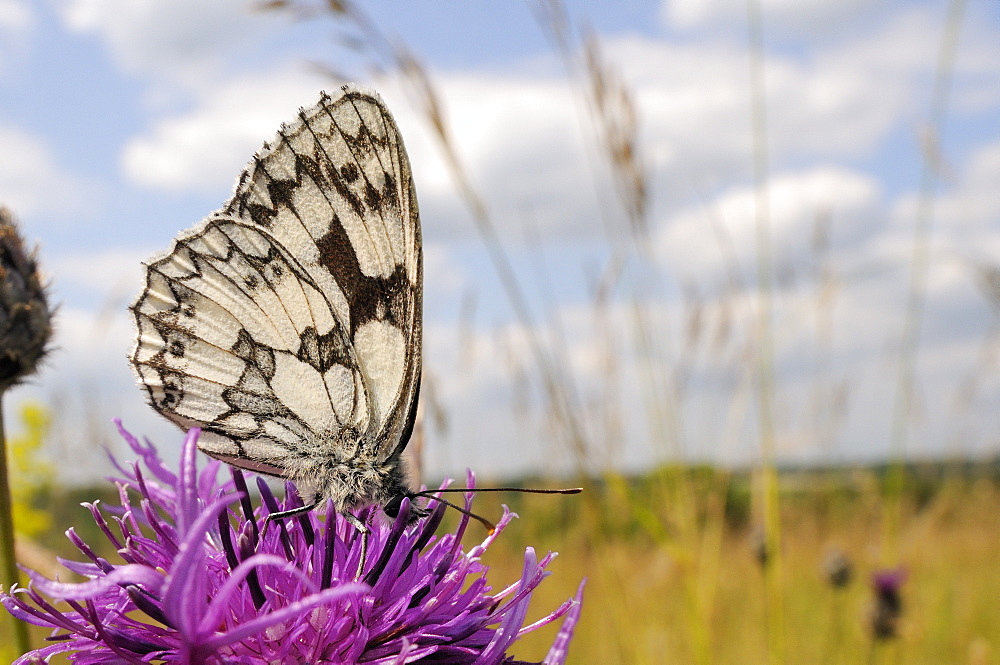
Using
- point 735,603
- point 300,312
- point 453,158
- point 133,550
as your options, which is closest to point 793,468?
point 735,603

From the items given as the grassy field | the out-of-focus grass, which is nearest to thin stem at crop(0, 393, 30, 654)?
the grassy field

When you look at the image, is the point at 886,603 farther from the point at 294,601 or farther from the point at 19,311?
the point at 19,311

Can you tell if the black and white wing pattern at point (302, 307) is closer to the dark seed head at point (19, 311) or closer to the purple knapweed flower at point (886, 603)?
the dark seed head at point (19, 311)

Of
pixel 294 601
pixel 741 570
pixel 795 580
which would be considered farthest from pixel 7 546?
pixel 795 580

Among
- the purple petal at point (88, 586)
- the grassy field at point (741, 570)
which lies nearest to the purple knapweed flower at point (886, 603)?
the grassy field at point (741, 570)

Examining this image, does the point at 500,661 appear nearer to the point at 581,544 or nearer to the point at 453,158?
the point at 453,158

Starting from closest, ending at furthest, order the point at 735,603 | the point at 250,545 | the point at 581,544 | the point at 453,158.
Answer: the point at 250,545 → the point at 453,158 → the point at 735,603 → the point at 581,544
